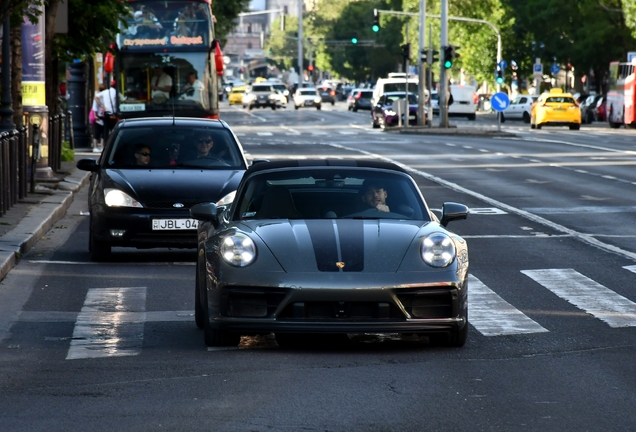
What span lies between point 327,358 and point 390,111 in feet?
173

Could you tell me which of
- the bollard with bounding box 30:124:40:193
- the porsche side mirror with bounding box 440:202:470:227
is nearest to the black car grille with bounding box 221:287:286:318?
the porsche side mirror with bounding box 440:202:470:227

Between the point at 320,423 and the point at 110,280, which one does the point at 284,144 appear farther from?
the point at 320,423

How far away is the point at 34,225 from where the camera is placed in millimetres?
16844

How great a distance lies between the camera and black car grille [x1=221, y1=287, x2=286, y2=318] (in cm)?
846

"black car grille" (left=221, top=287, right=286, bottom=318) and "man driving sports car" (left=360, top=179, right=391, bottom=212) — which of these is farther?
"man driving sports car" (left=360, top=179, right=391, bottom=212)

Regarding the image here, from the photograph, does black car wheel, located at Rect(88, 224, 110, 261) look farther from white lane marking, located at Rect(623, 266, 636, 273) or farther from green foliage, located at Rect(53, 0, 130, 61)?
green foliage, located at Rect(53, 0, 130, 61)

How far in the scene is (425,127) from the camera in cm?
5772

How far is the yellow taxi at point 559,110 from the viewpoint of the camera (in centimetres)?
6216

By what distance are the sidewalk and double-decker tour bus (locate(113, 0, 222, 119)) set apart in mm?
7228

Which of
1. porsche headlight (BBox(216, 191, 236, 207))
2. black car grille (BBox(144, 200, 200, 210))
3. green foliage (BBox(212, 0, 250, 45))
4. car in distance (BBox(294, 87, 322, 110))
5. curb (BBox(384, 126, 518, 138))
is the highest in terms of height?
green foliage (BBox(212, 0, 250, 45))

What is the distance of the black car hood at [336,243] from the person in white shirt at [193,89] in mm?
24948

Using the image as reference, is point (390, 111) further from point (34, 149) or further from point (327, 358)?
point (327, 358)

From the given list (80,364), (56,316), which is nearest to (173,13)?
(56,316)

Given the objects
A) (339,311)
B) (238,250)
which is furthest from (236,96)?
(339,311)
